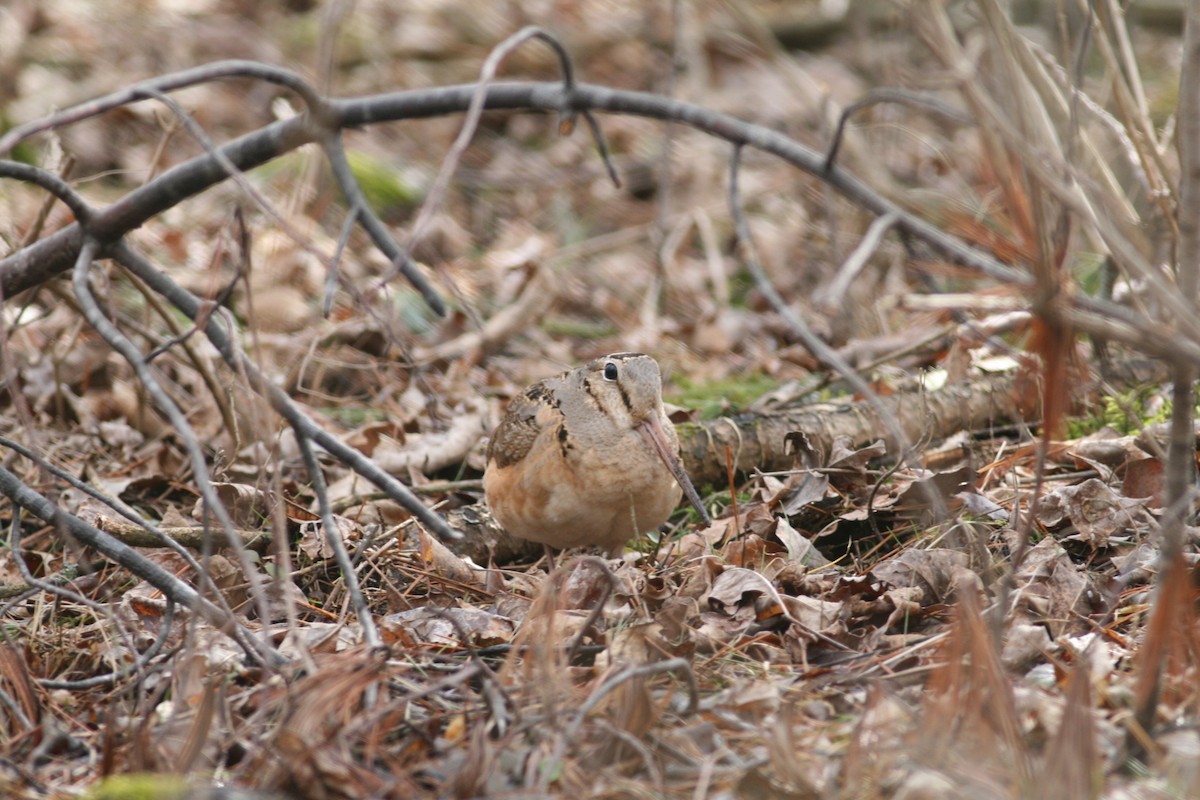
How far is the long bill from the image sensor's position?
4.19 m

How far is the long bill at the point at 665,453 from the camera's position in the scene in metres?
4.19

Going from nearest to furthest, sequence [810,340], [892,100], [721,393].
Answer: [810,340] → [892,100] → [721,393]

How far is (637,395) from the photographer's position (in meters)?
4.36

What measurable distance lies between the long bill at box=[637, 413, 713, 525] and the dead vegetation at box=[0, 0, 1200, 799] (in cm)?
20

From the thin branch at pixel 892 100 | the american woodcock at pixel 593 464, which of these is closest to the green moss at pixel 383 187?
the american woodcock at pixel 593 464

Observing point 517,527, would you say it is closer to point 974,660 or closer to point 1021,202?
point 974,660

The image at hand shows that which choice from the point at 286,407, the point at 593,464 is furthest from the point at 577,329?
the point at 286,407

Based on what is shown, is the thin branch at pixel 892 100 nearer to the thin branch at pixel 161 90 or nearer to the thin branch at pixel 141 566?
the thin branch at pixel 161 90

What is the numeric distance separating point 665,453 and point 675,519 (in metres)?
0.84

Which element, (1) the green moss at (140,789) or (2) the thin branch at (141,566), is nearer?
(1) the green moss at (140,789)

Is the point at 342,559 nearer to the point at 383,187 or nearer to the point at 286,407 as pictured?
the point at 286,407

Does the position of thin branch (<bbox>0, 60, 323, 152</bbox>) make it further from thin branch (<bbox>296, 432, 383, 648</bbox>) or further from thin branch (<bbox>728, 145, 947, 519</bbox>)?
thin branch (<bbox>728, 145, 947, 519</bbox>)

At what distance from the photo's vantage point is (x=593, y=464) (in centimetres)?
425

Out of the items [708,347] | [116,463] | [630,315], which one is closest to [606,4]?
[630,315]
